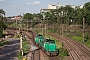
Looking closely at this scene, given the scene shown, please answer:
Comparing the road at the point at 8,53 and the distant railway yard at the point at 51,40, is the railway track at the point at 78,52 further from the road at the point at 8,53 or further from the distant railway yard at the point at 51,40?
the road at the point at 8,53

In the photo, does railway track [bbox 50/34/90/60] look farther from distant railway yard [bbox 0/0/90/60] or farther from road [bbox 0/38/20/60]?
road [bbox 0/38/20/60]

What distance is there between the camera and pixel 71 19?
114062 millimetres

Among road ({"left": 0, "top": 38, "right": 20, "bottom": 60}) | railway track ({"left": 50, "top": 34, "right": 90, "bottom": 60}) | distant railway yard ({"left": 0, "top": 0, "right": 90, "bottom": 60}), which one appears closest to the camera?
railway track ({"left": 50, "top": 34, "right": 90, "bottom": 60})

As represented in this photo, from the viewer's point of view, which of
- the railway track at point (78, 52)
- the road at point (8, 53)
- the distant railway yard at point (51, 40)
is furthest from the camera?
the distant railway yard at point (51, 40)

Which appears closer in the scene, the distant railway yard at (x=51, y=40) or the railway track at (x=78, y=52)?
the railway track at (x=78, y=52)

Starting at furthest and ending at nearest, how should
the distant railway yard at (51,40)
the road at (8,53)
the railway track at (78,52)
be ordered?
the distant railway yard at (51,40)
the road at (8,53)
the railway track at (78,52)

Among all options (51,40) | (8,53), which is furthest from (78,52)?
(8,53)

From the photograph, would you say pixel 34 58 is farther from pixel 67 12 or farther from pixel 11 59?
pixel 67 12

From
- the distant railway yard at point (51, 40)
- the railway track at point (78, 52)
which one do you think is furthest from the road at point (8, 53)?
the railway track at point (78, 52)

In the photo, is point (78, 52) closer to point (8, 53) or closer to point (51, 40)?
point (51, 40)

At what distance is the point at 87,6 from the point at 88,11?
5169 millimetres

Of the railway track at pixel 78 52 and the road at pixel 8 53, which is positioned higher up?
the railway track at pixel 78 52

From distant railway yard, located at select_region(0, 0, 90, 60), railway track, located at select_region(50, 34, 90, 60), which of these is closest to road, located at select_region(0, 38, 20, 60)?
distant railway yard, located at select_region(0, 0, 90, 60)

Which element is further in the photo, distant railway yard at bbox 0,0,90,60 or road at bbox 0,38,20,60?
distant railway yard at bbox 0,0,90,60
